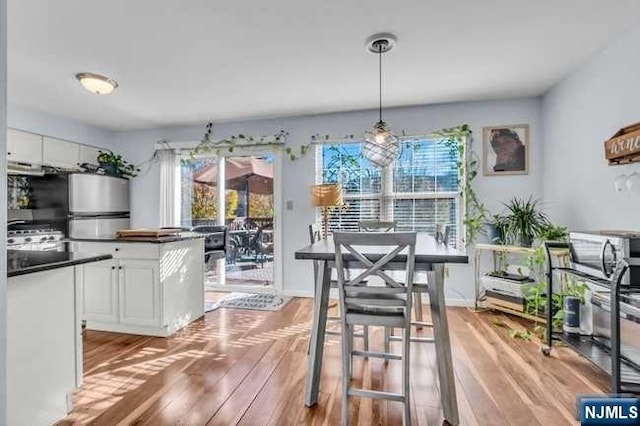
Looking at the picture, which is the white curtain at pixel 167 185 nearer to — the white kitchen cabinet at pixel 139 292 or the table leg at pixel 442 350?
the white kitchen cabinet at pixel 139 292

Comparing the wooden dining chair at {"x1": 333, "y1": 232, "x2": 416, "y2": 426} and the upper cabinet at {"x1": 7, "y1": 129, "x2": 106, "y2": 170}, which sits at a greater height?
the upper cabinet at {"x1": 7, "y1": 129, "x2": 106, "y2": 170}

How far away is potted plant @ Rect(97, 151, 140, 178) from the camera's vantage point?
4604mm

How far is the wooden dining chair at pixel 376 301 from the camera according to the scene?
1.56 m

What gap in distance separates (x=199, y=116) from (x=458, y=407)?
4109 millimetres

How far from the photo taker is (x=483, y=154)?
3.79 meters

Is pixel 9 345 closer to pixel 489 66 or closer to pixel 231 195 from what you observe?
pixel 231 195

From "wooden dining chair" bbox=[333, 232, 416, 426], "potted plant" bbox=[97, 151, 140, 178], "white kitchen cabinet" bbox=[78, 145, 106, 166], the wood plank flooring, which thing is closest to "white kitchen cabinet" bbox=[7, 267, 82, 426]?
the wood plank flooring

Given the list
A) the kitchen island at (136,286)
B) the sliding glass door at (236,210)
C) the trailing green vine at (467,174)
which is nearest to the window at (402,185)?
the trailing green vine at (467,174)

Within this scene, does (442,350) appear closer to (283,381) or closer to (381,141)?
(283,381)

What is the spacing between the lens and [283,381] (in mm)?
2109

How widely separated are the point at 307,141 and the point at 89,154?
10.1 feet

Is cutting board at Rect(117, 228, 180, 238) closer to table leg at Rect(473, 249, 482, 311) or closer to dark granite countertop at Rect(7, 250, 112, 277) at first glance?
dark granite countertop at Rect(7, 250, 112, 277)

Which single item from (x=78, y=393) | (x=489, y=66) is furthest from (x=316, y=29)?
(x=78, y=393)

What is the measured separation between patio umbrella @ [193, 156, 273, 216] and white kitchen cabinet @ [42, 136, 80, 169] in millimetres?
1553
